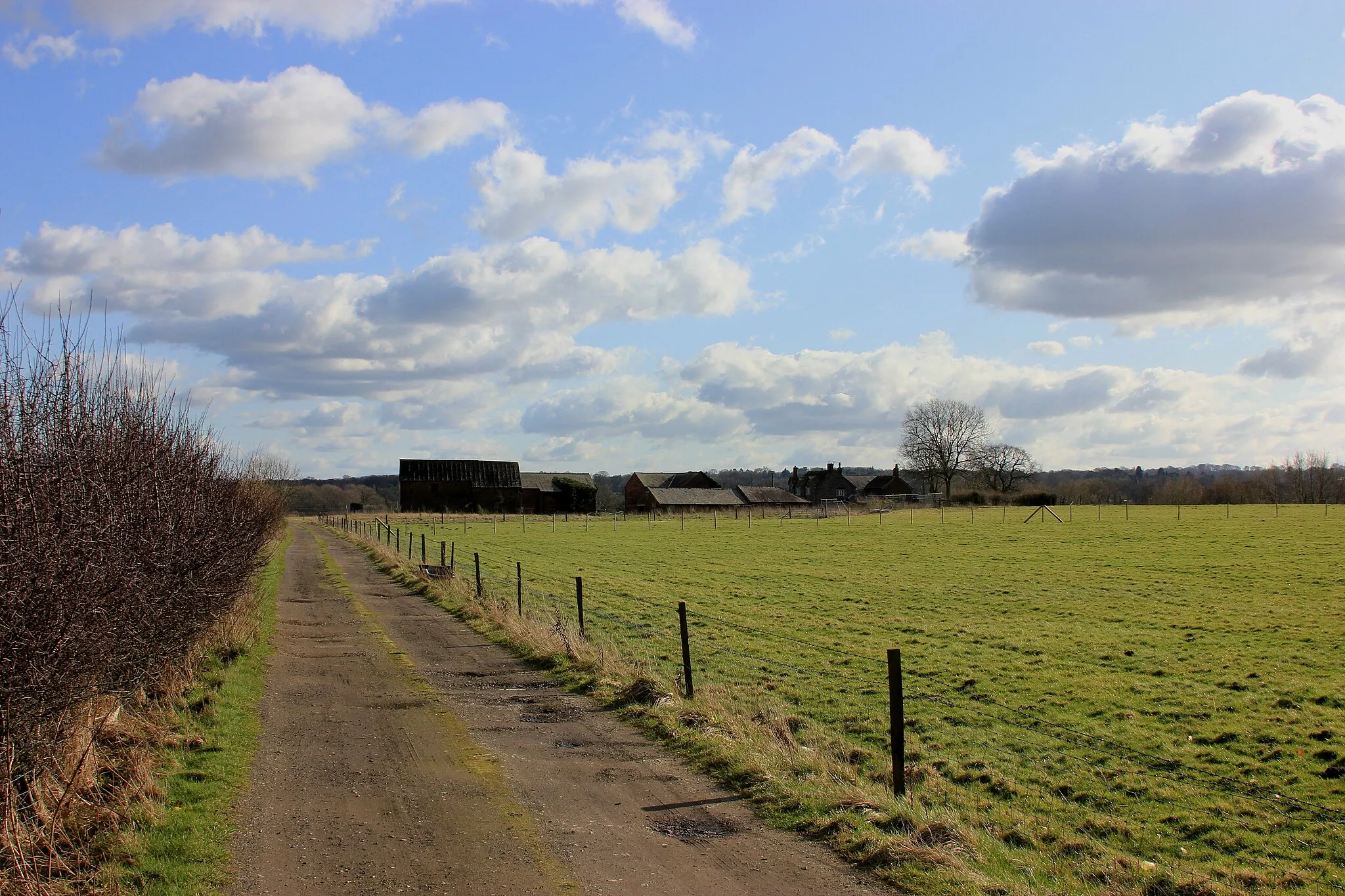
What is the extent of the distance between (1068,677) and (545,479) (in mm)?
103775

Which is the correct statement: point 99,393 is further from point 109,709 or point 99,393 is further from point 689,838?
point 689,838

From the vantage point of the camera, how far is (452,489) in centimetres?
11019

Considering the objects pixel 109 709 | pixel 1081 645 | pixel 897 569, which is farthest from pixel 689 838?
pixel 897 569

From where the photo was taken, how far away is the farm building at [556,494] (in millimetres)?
113562

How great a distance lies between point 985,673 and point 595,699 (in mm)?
7692

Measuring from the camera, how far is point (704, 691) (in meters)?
12.3

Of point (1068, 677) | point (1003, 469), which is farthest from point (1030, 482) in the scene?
point (1068, 677)

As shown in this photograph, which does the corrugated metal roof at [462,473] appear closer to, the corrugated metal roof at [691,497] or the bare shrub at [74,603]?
the corrugated metal roof at [691,497]

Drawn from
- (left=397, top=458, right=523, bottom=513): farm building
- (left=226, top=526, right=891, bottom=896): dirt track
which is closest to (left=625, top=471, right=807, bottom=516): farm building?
(left=397, top=458, right=523, bottom=513): farm building

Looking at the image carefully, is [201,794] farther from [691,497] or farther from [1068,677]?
[691,497]

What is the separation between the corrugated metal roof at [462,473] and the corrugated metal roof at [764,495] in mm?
29712

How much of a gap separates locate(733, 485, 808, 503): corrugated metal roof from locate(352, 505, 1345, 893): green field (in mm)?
81709

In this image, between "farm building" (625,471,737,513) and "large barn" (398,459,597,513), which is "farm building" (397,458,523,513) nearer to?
"large barn" (398,459,597,513)

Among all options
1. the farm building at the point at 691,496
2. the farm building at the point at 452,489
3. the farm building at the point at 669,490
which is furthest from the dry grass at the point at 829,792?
the farm building at the point at 452,489
